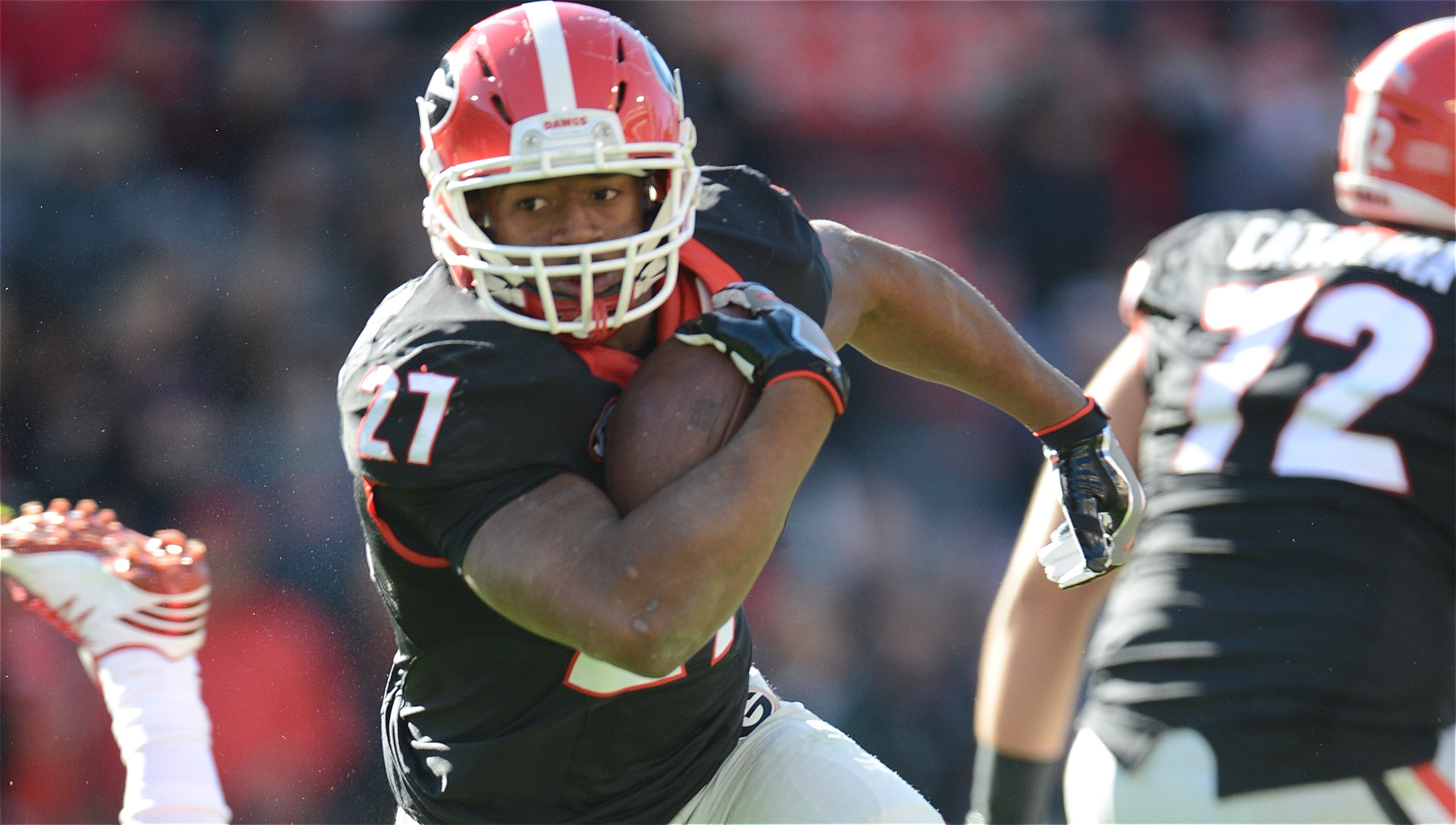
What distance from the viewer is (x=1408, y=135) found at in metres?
2.73

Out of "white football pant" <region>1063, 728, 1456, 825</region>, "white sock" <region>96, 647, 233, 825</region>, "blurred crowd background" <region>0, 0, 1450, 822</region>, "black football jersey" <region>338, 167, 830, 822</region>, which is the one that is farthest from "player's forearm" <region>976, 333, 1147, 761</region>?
"blurred crowd background" <region>0, 0, 1450, 822</region>

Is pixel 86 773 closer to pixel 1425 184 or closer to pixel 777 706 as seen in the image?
pixel 777 706

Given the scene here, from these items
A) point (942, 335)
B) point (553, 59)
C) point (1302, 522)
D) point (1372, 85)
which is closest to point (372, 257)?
point (942, 335)

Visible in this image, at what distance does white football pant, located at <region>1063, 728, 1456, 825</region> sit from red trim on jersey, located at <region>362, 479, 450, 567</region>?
1.28 meters

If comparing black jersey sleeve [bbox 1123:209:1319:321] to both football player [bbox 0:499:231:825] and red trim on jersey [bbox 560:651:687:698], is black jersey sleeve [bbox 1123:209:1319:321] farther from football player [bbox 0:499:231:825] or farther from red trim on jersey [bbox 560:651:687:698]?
football player [bbox 0:499:231:825]

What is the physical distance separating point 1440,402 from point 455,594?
1.74 metres

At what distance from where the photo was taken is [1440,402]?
7.87 feet

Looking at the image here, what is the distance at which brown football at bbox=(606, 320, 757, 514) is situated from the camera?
188cm

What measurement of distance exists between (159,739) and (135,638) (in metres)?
0.24

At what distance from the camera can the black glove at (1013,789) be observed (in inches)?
119

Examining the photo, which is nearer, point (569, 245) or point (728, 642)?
point (569, 245)

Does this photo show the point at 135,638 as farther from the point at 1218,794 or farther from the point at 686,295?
the point at 1218,794

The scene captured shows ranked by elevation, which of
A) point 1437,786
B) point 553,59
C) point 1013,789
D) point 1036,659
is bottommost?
point 1013,789

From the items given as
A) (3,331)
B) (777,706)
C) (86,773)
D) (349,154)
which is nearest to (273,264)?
(349,154)
